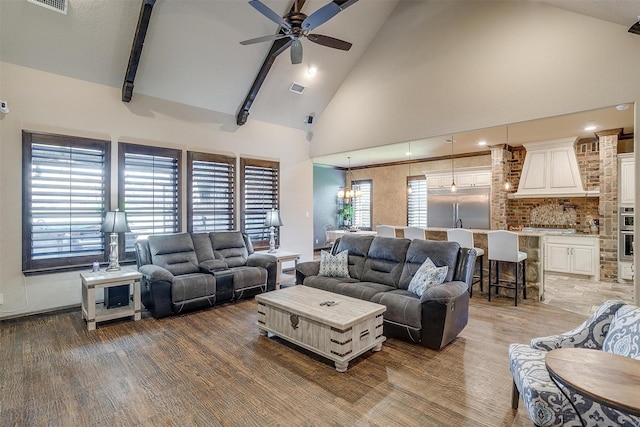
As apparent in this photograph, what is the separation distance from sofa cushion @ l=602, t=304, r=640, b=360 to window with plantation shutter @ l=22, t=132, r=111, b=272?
572 cm

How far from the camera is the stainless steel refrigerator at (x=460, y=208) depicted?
24.5 ft

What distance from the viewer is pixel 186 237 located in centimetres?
511

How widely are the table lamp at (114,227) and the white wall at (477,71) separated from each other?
442 cm

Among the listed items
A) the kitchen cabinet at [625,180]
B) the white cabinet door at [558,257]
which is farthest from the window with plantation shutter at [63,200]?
the kitchen cabinet at [625,180]

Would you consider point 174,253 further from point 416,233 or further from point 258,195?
point 416,233

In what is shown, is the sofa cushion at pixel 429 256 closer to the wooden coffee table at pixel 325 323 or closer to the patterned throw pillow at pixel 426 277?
the patterned throw pillow at pixel 426 277

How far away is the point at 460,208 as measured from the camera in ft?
25.8

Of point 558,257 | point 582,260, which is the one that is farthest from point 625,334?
point 558,257

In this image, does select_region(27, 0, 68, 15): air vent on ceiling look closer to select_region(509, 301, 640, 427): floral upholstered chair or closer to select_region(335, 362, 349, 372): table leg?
select_region(335, 362, 349, 372): table leg

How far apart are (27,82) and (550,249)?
31.0ft

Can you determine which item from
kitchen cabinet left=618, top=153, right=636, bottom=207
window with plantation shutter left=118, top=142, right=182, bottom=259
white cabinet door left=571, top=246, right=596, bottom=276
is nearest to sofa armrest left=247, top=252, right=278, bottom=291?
window with plantation shutter left=118, top=142, right=182, bottom=259

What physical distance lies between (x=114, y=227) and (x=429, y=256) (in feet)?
13.6

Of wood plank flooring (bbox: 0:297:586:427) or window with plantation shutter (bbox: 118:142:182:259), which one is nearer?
Result: wood plank flooring (bbox: 0:297:586:427)

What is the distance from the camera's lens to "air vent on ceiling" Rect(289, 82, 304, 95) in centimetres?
641
